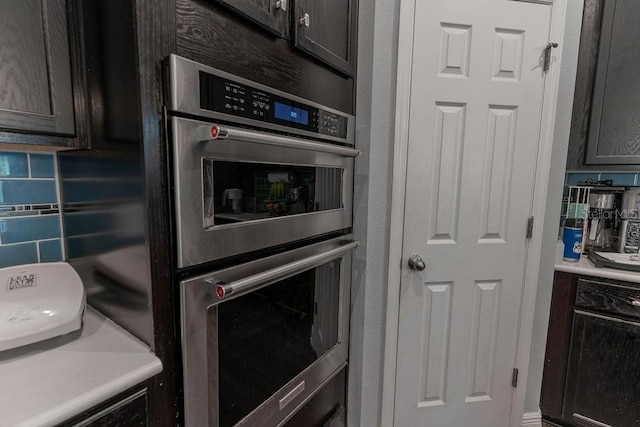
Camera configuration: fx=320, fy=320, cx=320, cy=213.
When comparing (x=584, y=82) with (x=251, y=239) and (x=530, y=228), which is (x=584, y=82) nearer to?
(x=530, y=228)

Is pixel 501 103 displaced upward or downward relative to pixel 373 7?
downward

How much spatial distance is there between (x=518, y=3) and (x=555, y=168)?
0.74 m

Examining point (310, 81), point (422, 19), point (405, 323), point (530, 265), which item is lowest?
point (405, 323)

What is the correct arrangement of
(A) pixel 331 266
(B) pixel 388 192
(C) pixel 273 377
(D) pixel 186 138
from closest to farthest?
(D) pixel 186 138 < (C) pixel 273 377 < (A) pixel 331 266 < (B) pixel 388 192

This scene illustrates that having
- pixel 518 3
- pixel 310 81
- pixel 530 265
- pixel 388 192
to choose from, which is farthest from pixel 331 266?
pixel 518 3

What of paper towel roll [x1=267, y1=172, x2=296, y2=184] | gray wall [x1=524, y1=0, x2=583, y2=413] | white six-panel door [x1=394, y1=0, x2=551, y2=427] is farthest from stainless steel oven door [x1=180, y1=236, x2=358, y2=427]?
gray wall [x1=524, y1=0, x2=583, y2=413]

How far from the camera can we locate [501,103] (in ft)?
4.45

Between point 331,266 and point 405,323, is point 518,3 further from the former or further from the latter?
point 405,323

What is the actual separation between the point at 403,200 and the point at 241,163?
79 cm

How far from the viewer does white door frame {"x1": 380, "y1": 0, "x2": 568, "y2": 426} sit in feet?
4.24

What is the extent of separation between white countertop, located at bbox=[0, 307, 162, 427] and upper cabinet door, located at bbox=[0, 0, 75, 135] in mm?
496

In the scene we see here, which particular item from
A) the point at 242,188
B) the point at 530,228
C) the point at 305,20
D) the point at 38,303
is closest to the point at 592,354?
the point at 530,228

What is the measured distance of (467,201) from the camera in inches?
54.7

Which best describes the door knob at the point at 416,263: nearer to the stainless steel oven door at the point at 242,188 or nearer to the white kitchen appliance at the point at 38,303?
the stainless steel oven door at the point at 242,188
